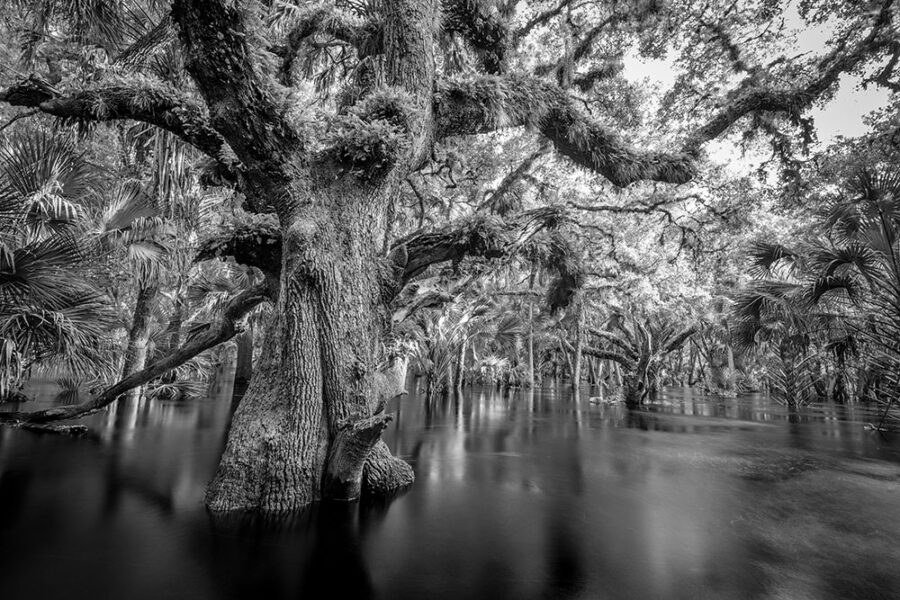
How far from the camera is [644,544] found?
374cm

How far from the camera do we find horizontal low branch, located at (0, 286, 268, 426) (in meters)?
5.98

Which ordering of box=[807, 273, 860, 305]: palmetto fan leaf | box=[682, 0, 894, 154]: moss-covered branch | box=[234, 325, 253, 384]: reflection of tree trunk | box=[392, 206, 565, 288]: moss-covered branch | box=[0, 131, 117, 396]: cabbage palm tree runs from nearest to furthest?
box=[0, 131, 117, 396]: cabbage palm tree → box=[392, 206, 565, 288]: moss-covered branch → box=[682, 0, 894, 154]: moss-covered branch → box=[807, 273, 860, 305]: palmetto fan leaf → box=[234, 325, 253, 384]: reflection of tree trunk

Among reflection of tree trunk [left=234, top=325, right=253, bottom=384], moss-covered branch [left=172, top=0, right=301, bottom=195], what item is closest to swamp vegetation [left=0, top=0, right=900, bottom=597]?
moss-covered branch [left=172, top=0, right=301, bottom=195]

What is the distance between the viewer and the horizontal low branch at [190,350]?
598 cm

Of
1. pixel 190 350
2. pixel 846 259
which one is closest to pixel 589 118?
pixel 846 259

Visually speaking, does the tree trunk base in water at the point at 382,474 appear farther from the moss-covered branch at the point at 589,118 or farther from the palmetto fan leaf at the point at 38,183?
the palmetto fan leaf at the point at 38,183

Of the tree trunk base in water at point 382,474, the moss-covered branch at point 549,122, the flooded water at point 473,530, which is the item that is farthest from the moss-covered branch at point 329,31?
the flooded water at point 473,530

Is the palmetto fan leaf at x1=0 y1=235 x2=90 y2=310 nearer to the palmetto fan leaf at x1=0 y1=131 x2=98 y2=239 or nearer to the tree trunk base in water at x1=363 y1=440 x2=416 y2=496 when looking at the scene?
the palmetto fan leaf at x1=0 y1=131 x2=98 y2=239

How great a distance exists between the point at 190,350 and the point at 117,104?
146 inches

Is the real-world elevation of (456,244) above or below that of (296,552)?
above

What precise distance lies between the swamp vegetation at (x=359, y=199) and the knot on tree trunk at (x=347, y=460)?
0.09 ft

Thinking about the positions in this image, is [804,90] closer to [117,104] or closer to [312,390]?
[312,390]

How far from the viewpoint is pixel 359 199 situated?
4.55m

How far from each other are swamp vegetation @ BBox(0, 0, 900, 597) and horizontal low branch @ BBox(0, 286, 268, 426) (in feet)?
0.16
